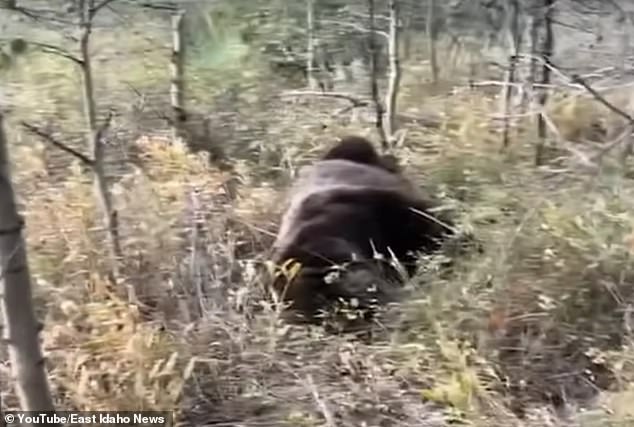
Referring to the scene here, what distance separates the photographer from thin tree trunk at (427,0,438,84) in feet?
13.3

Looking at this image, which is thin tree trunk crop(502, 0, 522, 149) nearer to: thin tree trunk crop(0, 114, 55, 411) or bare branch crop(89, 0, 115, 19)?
bare branch crop(89, 0, 115, 19)

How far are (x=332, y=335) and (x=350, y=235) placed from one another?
297 mm

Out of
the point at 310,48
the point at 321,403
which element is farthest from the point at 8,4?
the point at 310,48

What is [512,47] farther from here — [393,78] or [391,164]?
[391,164]

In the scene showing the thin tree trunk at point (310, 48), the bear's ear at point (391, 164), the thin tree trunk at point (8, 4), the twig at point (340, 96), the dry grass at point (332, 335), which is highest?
the thin tree trunk at point (8, 4)

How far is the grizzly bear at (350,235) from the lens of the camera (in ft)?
8.08

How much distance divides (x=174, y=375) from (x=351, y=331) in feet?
1.67

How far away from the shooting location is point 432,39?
13.5ft

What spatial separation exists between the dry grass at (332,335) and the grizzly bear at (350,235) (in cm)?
9

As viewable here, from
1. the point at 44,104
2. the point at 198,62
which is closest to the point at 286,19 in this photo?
the point at 198,62

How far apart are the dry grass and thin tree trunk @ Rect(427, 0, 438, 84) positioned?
1.21 meters

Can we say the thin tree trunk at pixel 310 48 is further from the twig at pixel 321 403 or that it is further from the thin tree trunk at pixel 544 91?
the twig at pixel 321 403

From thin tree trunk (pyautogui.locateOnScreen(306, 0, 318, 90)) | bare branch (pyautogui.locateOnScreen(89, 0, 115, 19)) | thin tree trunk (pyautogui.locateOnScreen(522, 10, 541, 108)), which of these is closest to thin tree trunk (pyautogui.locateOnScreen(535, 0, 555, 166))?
thin tree trunk (pyautogui.locateOnScreen(522, 10, 541, 108))

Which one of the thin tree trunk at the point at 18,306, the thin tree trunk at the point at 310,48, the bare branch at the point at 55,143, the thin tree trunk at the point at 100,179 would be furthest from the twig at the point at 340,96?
the thin tree trunk at the point at 18,306
